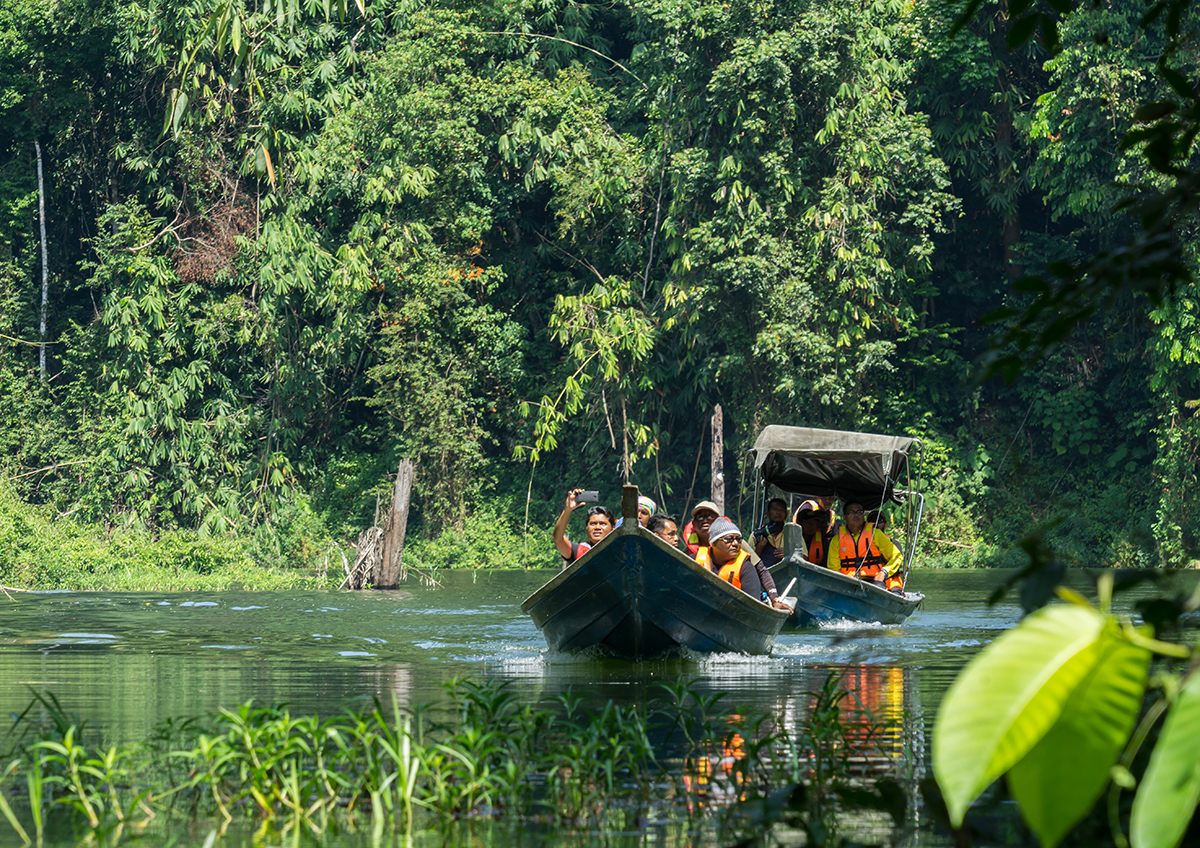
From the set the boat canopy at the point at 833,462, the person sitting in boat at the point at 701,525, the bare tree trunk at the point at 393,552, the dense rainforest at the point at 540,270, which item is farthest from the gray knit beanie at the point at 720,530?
the dense rainforest at the point at 540,270

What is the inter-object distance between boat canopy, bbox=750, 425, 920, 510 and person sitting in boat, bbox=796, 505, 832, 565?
3.08 feet

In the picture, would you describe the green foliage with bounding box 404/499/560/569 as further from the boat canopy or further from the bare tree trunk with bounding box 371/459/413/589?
the boat canopy

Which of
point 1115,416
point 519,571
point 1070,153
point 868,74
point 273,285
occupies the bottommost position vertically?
point 519,571

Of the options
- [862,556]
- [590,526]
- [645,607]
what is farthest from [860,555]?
[645,607]

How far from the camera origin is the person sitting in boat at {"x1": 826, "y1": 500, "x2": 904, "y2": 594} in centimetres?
1434

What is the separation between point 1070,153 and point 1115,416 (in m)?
5.92

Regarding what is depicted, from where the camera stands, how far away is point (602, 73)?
28.5 m

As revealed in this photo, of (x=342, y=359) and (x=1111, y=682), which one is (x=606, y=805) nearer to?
(x=1111, y=682)

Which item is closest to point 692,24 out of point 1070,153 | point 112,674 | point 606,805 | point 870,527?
point 1070,153

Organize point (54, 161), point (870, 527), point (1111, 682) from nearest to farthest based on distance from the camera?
point (1111, 682)
point (870, 527)
point (54, 161)

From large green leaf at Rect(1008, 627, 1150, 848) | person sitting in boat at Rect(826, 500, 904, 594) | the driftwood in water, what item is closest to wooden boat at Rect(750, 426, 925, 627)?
person sitting in boat at Rect(826, 500, 904, 594)

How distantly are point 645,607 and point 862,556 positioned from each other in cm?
460

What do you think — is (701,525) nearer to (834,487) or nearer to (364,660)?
(364,660)

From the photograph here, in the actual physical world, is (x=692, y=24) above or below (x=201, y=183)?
above
